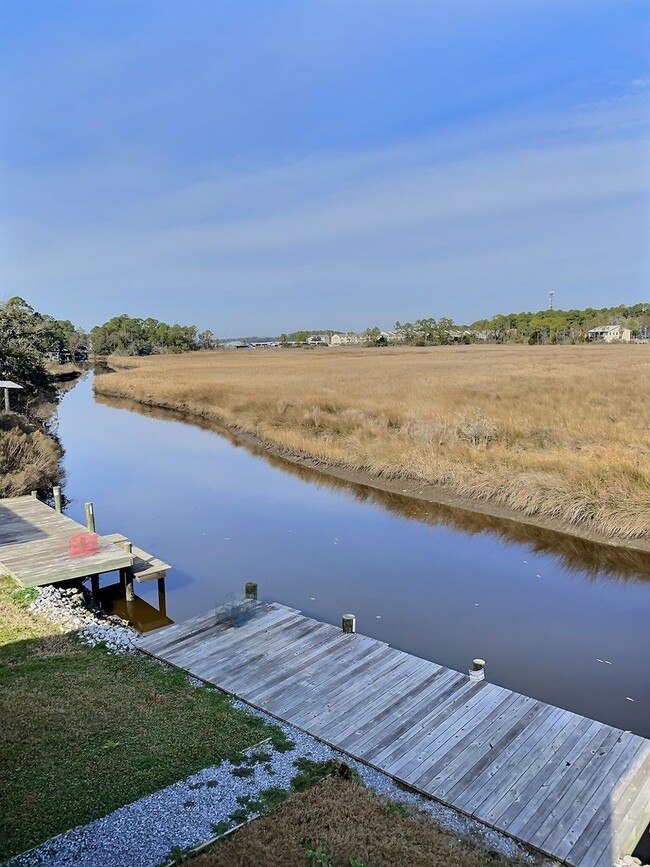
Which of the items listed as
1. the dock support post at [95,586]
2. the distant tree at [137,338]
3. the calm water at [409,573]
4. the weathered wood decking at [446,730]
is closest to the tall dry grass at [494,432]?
the calm water at [409,573]

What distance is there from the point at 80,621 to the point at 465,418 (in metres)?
13.8

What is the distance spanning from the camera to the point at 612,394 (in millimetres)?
23203

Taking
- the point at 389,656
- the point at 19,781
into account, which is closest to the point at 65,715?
the point at 19,781

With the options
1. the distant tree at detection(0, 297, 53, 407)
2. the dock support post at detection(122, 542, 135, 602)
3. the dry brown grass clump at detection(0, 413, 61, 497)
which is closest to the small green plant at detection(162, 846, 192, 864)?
the dock support post at detection(122, 542, 135, 602)

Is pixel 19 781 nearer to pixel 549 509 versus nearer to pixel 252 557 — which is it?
pixel 252 557

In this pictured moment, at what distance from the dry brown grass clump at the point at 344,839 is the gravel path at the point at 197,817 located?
0.65ft

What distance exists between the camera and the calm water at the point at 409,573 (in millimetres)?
8164

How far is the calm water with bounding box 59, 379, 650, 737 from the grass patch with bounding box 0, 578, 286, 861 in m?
2.97

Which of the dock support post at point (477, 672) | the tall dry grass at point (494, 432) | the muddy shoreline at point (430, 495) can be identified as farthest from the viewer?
the tall dry grass at point (494, 432)

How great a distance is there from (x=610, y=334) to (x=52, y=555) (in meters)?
92.7

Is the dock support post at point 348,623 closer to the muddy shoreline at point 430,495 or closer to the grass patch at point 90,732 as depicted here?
the grass patch at point 90,732

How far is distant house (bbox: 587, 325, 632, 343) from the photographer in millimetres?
86500

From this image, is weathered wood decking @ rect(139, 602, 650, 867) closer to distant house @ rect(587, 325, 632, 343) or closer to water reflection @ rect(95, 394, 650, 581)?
water reflection @ rect(95, 394, 650, 581)

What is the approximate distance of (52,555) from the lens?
1008cm
